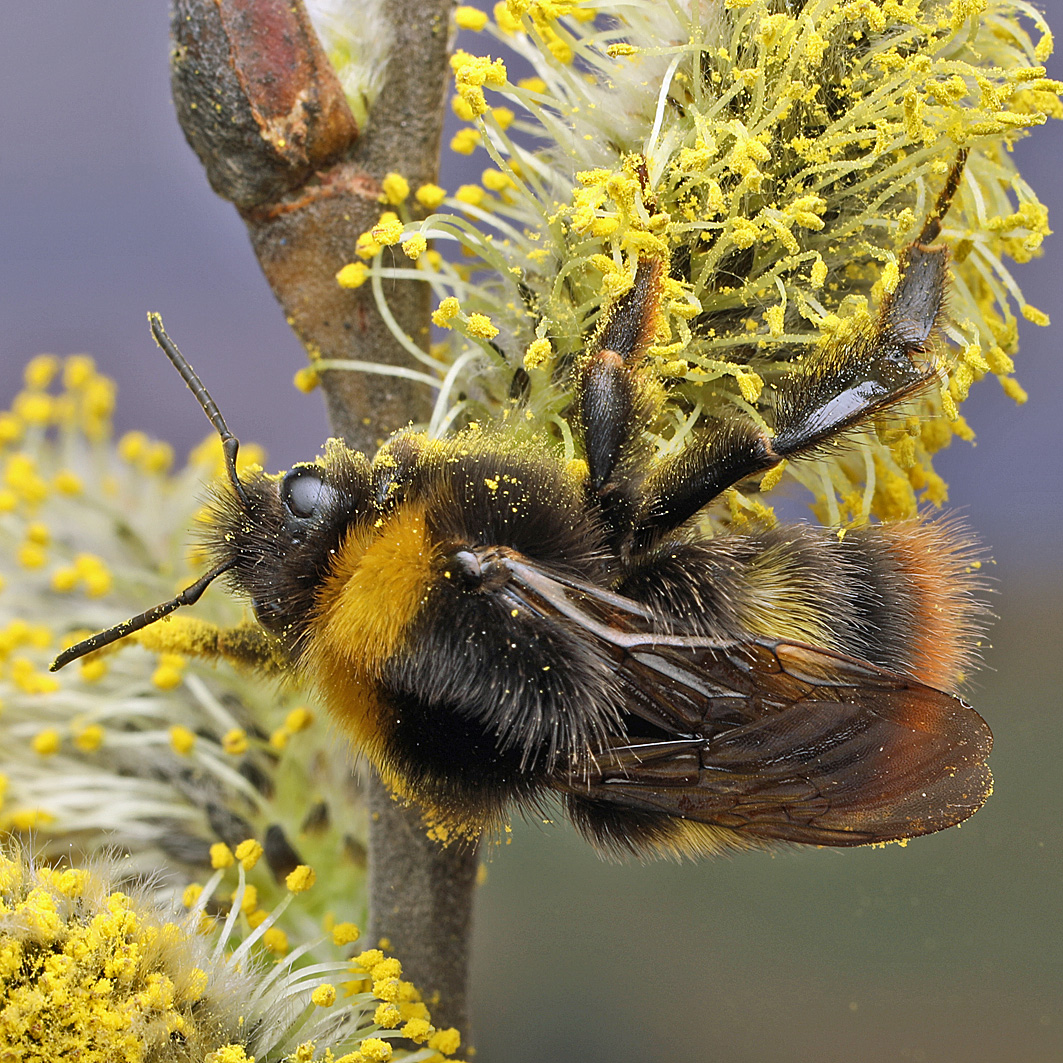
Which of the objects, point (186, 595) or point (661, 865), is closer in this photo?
point (186, 595)

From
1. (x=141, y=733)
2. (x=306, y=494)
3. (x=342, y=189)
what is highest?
(x=342, y=189)

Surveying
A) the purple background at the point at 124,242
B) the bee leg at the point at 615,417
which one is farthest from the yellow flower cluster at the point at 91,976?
the purple background at the point at 124,242

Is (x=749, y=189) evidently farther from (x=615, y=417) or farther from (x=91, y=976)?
(x=91, y=976)

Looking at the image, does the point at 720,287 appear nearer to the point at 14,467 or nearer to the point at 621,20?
the point at 621,20

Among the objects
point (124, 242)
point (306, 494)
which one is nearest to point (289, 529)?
point (306, 494)

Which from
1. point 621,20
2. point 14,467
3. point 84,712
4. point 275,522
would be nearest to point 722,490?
point 275,522

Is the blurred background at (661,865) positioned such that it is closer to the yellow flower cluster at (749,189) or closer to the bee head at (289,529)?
the yellow flower cluster at (749,189)

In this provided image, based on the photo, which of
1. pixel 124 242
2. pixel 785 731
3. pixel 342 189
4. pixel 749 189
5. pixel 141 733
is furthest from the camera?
pixel 124 242
